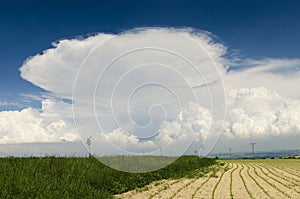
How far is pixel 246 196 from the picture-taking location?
17.2m

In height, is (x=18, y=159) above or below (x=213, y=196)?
above

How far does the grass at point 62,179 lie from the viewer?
12798mm

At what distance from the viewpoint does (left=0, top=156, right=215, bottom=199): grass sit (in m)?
12.8

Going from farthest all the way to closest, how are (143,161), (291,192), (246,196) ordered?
(143,161), (291,192), (246,196)

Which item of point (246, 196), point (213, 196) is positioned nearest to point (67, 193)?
point (213, 196)

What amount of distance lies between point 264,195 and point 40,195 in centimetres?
1067

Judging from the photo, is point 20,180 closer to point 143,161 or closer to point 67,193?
point 67,193

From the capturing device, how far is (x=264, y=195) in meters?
17.6

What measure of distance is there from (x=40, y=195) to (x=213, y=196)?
334 inches

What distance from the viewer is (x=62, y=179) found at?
54.9 feet

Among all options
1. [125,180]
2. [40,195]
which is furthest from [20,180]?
[125,180]

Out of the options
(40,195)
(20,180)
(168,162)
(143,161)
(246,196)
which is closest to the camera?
(40,195)

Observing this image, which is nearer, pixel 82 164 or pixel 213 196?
pixel 213 196

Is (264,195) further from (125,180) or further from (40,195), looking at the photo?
(40,195)
